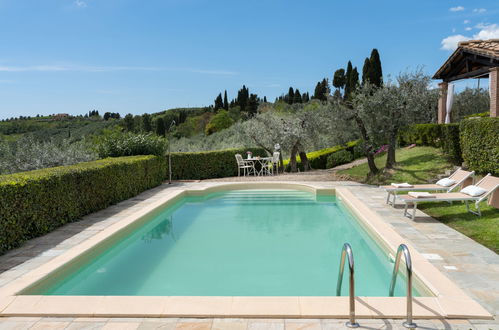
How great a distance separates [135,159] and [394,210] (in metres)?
7.94

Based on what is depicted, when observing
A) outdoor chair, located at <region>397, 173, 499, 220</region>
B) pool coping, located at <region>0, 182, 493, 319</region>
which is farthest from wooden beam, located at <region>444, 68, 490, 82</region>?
pool coping, located at <region>0, 182, 493, 319</region>

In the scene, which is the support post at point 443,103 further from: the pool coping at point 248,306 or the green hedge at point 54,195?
the pool coping at point 248,306

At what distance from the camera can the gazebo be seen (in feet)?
43.8

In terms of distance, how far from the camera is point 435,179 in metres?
12.1

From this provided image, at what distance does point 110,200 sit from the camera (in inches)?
395

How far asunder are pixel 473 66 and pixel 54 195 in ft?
54.4

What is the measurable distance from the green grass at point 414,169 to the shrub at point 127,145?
25.4ft

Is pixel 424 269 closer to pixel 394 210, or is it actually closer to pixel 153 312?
pixel 153 312

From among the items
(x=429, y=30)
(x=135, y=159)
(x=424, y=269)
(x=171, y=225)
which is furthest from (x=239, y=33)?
(x=424, y=269)

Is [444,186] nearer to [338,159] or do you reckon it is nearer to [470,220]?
[470,220]

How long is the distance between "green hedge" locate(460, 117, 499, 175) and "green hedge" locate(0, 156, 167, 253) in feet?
33.0

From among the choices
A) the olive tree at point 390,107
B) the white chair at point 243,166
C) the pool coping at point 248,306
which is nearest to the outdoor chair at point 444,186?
the olive tree at point 390,107

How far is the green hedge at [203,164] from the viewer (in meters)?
16.9

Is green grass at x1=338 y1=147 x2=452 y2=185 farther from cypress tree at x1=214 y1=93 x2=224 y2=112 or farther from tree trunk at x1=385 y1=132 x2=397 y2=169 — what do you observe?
cypress tree at x1=214 y1=93 x2=224 y2=112
